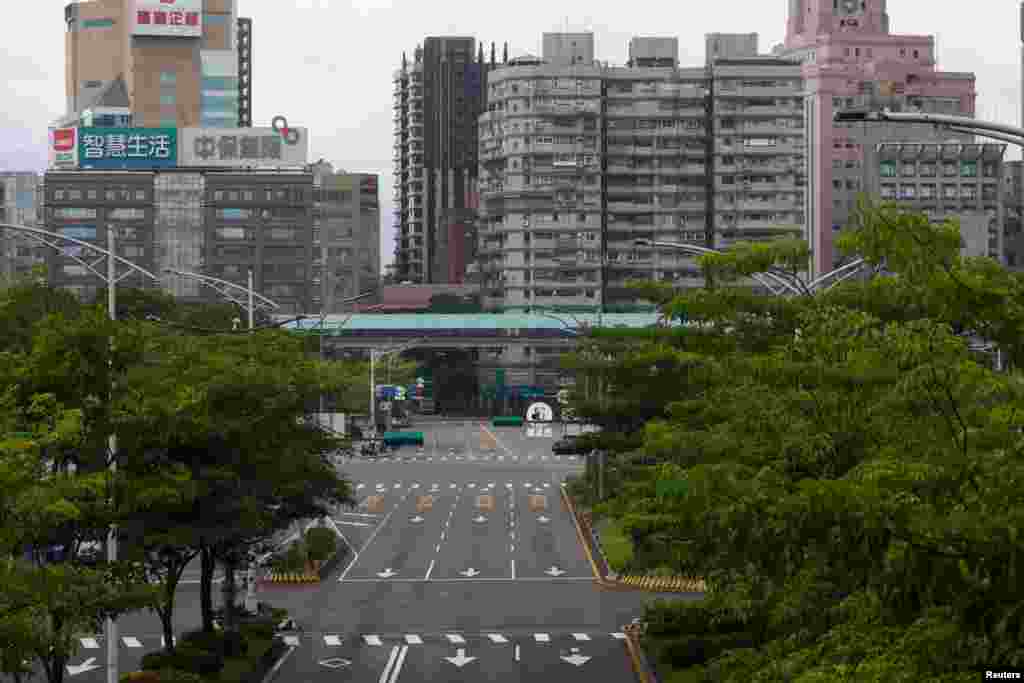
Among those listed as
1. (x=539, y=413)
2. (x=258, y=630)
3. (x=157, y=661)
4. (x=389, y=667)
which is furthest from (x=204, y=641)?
(x=539, y=413)

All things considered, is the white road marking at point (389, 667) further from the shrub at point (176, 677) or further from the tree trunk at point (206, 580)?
the shrub at point (176, 677)

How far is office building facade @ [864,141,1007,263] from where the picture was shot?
7239 inches

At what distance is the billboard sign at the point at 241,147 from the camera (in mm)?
185750

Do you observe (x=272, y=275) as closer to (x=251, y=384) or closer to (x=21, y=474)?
(x=251, y=384)

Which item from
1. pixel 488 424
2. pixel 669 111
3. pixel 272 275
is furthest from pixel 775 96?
pixel 272 275

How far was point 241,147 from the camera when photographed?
186 meters

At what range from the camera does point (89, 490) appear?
2528 centimetres

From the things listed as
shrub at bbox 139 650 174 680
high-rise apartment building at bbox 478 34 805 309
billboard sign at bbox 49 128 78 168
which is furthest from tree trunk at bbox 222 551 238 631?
billboard sign at bbox 49 128 78 168

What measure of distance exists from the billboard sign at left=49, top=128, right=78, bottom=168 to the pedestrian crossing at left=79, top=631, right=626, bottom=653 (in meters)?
150

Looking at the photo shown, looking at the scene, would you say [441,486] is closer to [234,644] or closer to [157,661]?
[234,644]

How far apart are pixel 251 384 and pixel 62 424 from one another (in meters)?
10.7

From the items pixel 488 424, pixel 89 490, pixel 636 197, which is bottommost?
pixel 488 424

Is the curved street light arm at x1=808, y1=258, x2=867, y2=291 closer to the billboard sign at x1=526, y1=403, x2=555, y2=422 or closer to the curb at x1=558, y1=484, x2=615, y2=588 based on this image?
the curb at x1=558, y1=484, x2=615, y2=588

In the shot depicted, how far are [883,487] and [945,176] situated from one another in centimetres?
17769
